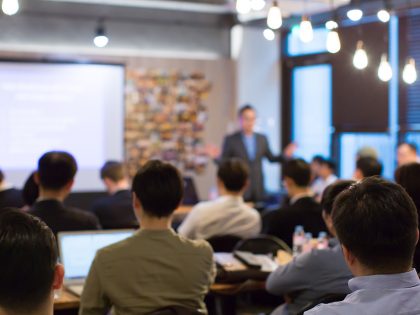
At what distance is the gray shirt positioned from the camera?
2.99 meters

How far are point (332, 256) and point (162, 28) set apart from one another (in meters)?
6.46

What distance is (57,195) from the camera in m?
3.94

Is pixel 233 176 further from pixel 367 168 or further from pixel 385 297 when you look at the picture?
pixel 385 297

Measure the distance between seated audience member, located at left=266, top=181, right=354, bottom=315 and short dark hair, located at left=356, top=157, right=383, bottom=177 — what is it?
7.79 feet

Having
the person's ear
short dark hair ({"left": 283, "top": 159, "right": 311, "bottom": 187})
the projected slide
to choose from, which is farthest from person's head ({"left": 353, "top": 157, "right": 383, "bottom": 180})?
the person's ear

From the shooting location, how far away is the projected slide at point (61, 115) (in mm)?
8094

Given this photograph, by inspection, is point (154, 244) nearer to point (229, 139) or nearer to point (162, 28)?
point (229, 139)

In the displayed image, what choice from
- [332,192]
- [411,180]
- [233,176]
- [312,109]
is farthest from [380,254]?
[312,109]

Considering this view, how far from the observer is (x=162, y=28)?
9.01m

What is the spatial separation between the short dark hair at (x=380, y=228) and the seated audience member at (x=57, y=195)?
91.1 inches

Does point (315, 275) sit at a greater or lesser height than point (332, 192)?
lesser

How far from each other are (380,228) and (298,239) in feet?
8.80

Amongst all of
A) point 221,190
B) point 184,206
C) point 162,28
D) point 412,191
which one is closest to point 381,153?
point 184,206

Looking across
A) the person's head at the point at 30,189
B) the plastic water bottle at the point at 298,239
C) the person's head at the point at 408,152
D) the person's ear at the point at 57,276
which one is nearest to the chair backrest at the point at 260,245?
the plastic water bottle at the point at 298,239
